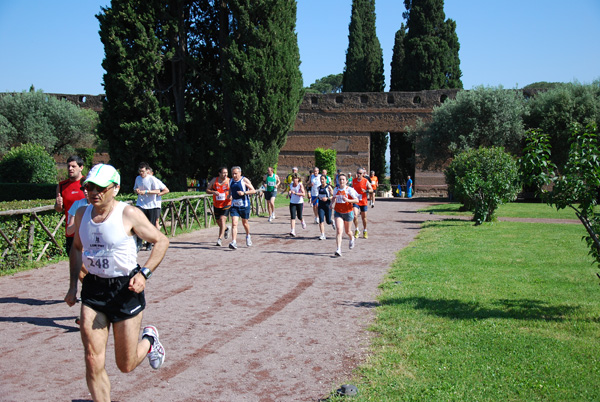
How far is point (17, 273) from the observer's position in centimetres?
980

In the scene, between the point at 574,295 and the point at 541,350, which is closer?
the point at 541,350

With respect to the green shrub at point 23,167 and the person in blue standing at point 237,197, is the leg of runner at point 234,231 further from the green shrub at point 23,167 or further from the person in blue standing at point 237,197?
the green shrub at point 23,167

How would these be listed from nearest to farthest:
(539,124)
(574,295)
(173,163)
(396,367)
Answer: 1. (396,367)
2. (574,295)
3. (173,163)
4. (539,124)

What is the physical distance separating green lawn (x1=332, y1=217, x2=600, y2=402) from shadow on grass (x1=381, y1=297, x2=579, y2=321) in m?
0.01

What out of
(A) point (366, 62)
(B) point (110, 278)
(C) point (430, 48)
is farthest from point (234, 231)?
(A) point (366, 62)

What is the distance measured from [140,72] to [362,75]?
30.1 metres

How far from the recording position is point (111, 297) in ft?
12.9

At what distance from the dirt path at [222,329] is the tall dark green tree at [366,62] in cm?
3681

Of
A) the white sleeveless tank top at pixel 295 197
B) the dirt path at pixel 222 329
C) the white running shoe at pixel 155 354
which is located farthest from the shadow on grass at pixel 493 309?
the white sleeveless tank top at pixel 295 197

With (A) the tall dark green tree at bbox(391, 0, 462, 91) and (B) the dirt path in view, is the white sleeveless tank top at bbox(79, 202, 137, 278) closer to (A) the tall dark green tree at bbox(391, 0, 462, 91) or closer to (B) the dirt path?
(B) the dirt path

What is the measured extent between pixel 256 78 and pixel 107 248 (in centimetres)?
1931

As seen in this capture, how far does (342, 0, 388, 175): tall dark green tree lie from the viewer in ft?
157

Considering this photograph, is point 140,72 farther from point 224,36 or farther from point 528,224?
point 528,224

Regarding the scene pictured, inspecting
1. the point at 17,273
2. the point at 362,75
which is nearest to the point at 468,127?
the point at 362,75
